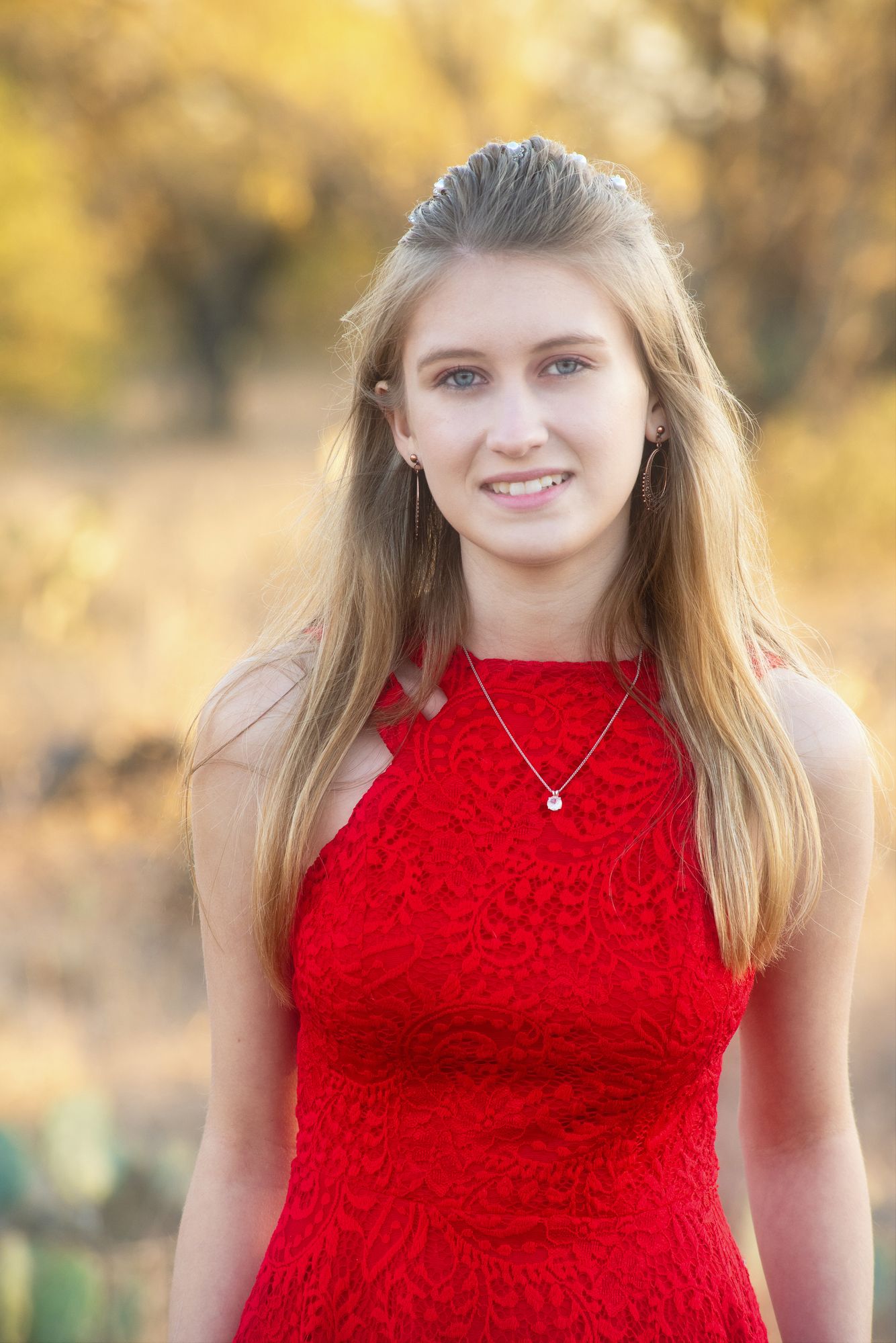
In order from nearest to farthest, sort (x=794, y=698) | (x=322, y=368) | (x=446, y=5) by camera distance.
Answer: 1. (x=794, y=698)
2. (x=446, y=5)
3. (x=322, y=368)

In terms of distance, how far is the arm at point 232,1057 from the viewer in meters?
1.42

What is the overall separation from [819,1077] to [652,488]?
0.67 meters

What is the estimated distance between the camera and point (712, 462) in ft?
4.89

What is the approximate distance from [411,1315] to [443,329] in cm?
96

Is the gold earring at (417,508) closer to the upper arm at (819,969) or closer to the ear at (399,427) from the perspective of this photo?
the ear at (399,427)

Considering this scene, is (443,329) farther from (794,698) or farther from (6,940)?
(6,940)

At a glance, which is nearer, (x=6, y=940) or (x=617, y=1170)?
(x=617, y=1170)

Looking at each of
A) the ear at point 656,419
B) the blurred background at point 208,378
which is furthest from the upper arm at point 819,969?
the blurred background at point 208,378

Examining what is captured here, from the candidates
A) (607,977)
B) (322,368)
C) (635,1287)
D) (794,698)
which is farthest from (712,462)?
(322,368)

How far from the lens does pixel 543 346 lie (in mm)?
1307

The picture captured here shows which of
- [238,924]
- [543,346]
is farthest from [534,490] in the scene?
[238,924]

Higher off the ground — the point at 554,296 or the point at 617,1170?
the point at 554,296

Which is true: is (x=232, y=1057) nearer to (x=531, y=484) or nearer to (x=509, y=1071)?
(x=509, y=1071)

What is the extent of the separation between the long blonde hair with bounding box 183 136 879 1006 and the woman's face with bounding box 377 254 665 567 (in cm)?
4
